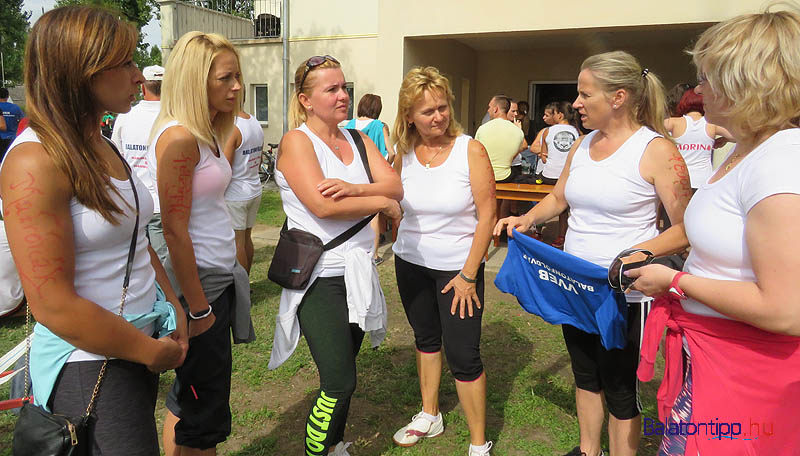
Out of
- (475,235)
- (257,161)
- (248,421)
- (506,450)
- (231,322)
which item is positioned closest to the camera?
(231,322)

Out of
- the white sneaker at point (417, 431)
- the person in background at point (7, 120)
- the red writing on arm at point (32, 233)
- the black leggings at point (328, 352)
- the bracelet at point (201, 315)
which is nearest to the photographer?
the red writing on arm at point (32, 233)

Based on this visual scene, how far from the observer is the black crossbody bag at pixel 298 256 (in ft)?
8.06

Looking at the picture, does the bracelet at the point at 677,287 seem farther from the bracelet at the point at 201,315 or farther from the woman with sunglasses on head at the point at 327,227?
the bracelet at the point at 201,315

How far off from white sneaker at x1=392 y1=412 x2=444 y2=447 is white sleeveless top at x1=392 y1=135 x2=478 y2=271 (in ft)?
3.24

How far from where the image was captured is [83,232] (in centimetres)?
146

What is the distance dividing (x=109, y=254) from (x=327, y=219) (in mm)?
1083

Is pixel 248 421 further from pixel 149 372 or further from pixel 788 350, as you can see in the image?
pixel 788 350

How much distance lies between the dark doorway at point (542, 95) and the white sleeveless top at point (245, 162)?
35.4 feet

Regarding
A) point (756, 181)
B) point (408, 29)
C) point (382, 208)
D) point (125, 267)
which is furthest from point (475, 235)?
point (408, 29)

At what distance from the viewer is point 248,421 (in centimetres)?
344

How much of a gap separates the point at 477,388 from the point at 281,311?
1092mm

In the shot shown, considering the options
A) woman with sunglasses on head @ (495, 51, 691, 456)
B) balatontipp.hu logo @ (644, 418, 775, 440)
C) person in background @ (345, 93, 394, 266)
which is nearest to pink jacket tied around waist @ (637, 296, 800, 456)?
balatontipp.hu logo @ (644, 418, 775, 440)

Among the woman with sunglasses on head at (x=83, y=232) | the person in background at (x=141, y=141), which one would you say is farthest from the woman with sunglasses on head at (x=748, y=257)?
the person in background at (x=141, y=141)

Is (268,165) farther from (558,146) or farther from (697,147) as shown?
(697,147)
